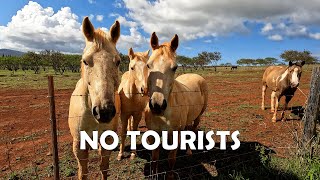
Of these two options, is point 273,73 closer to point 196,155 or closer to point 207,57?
point 196,155

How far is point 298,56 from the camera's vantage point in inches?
2662

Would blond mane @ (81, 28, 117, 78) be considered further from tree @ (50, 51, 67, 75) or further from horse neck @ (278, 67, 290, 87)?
tree @ (50, 51, 67, 75)

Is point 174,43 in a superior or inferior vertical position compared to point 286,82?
superior

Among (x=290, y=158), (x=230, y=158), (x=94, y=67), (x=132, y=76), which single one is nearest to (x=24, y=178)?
(x=132, y=76)

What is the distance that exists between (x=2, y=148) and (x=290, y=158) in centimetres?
728

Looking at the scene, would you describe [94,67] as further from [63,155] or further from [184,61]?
[184,61]

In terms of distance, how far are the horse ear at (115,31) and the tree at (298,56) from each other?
7072 cm

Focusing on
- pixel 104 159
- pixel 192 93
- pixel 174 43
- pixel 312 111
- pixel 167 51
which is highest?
pixel 174 43

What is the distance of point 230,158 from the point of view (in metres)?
6.02

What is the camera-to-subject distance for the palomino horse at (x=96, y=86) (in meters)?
2.60

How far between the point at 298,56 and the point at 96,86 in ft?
249

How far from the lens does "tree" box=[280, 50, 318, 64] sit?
209 ft

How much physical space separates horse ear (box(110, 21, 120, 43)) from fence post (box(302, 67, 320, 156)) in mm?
4148

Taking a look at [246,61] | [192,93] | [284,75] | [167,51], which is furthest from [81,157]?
[246,61]
